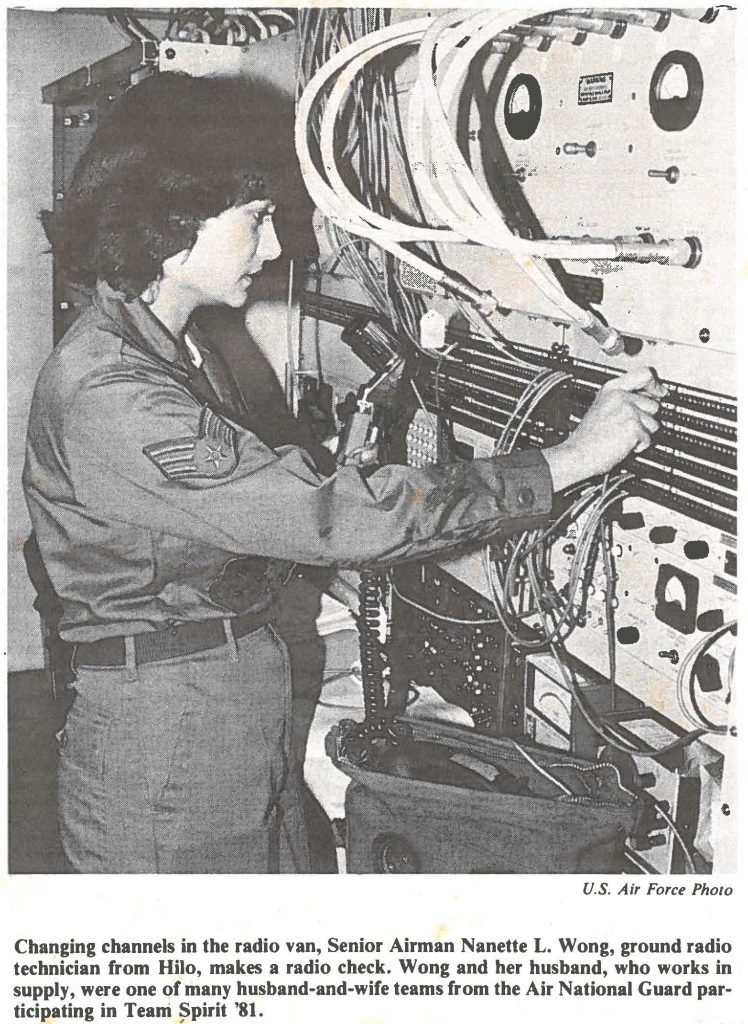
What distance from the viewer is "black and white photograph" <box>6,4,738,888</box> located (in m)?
1.13

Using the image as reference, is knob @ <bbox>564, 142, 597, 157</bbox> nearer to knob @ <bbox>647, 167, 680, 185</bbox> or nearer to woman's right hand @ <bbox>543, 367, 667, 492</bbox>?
knob @ <bbox>647, 167, 680, 185</bbox>

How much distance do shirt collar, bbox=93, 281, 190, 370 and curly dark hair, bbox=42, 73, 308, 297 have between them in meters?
0.02

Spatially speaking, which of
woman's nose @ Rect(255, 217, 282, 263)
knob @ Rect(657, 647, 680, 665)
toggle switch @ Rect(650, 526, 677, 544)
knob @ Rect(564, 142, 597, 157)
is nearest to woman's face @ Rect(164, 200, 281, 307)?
woman's nose @ Rect(255, 217, 282, 263)

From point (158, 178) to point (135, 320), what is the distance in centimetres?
16

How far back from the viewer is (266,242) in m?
1.23

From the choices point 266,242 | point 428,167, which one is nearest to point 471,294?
point 428,167

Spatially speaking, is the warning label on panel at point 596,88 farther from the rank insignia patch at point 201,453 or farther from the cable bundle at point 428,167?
the rank insignia patch at point 201,453

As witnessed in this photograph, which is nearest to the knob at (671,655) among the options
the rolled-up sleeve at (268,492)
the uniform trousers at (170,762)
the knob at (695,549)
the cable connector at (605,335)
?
the knob at (695,549)

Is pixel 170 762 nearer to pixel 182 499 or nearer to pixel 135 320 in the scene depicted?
pixel 182 499

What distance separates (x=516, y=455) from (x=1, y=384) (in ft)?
1.96

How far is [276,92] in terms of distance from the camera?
1.32m

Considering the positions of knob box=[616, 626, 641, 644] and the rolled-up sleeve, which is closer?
the rolled-up sleeve

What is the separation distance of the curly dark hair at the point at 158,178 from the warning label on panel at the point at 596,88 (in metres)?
0.34

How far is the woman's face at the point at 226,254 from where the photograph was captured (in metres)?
1.20
